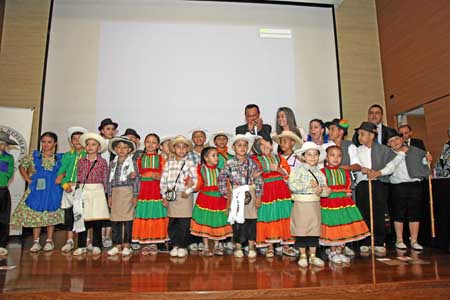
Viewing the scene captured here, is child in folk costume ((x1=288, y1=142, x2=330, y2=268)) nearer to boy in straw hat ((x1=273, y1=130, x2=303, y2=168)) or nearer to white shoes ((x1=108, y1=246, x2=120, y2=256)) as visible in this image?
boy in straw hat ((x1=273, y1=130, x2=303, y2=168))

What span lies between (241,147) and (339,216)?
1.12 m

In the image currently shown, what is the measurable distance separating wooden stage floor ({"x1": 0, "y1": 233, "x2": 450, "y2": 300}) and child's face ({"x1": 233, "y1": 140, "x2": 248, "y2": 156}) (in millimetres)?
1038

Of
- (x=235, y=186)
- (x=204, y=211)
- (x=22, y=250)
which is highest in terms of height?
(x=235, y=186)

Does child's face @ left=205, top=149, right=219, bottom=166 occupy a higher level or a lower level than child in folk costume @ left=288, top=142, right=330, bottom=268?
higher

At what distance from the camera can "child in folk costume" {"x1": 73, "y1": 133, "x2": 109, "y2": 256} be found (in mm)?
3276

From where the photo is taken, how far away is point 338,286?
2.18 metres

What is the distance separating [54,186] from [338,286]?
318 cm

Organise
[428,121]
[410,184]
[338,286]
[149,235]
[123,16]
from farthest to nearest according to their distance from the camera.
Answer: [123,16], [428,121], [410,184], [149,235], [338,286]

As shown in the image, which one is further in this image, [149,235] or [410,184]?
[410,184]

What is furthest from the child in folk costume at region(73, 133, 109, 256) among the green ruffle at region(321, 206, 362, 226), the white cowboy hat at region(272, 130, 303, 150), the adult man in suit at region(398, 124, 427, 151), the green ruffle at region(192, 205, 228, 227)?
the adult man in suit at region(398, 124, 427, 151)

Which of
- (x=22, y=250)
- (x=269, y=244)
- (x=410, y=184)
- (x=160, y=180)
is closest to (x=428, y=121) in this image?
(x=410, y=184)

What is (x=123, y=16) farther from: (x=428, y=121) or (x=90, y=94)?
(x=428, y=121)

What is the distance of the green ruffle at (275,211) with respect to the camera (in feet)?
9.96

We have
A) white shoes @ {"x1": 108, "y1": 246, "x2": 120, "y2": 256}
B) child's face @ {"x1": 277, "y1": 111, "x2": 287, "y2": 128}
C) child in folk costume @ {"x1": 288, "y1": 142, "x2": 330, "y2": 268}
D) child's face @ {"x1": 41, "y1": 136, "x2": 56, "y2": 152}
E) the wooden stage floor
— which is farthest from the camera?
child's face @ {"x1": 41, "y1": 136, "x2": 56, "y2": 152}
